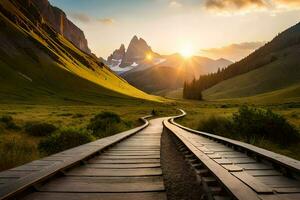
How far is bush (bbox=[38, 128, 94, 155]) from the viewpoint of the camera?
14.4 meters

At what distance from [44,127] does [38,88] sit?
10179 centimetres

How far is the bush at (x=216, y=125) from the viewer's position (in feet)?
70.5

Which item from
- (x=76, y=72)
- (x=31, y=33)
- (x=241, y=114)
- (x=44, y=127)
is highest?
(x=31, y=33)

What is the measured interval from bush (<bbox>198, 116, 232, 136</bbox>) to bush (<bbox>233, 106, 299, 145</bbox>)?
2.45 m

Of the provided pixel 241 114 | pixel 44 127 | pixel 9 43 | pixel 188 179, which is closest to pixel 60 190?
pixel 188 179

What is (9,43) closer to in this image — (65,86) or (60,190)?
(65,86)

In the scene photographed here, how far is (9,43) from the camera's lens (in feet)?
462

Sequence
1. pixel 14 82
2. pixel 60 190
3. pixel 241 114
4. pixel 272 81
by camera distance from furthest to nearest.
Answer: pixel 272 81
pixel 14 82
pixel 241 114
pixel 60 190

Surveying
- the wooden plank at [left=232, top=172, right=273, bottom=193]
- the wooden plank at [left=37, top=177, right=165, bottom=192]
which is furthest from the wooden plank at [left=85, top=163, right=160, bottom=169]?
the wooden plank at [left=232, top=172, right=273, bottom=193]

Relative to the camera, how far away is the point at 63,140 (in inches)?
593

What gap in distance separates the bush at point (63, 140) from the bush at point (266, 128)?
8440mm

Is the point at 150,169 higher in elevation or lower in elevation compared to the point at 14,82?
lower

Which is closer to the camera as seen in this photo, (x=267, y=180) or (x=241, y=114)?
(x=267, y=180)

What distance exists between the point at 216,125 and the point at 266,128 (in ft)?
23.0
